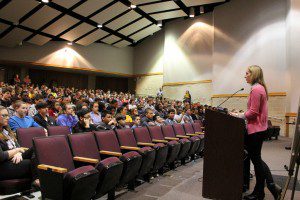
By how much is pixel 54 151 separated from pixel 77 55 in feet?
30.7

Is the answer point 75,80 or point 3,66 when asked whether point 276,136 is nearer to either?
point 75,80

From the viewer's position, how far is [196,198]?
2.09 meters

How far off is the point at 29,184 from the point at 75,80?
10.5m

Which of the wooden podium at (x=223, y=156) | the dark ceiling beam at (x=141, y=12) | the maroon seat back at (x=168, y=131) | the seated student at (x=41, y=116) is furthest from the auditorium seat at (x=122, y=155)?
the dark ceiling beam at (x=141, y=12)

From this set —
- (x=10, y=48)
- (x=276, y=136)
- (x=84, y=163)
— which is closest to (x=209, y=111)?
(x=84, y=163)

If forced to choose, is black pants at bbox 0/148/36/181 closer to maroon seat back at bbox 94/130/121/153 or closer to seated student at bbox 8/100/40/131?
maroon seat back at bbox 94/130/121/153

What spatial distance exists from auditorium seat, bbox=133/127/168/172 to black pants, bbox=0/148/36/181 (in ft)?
3.92

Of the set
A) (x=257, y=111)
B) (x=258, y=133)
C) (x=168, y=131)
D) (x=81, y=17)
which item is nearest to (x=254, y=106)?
(x=257, y=111)

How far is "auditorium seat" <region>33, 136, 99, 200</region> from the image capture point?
1556mm

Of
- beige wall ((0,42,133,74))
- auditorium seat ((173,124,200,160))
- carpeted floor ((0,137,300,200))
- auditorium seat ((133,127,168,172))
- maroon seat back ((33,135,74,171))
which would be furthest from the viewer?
beige wall ((0,42,133,74))

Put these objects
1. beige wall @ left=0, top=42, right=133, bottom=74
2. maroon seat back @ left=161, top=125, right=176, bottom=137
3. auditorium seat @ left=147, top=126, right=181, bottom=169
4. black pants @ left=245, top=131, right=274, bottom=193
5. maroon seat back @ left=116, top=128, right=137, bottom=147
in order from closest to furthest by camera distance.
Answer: black pants @ left=245, top=131, right=274, bottom=193
maroon seat back @ left=116, top=128, right=137, bottom=147
auditorium seat @ left=147, top=126, right=181, bottom=169
maroon seat back @ left=161, top=125, right=176, bottom=137
beige wall @ left=0, top=42, right=133, bottom=74

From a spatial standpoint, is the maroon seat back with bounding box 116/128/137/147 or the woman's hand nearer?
the woman's hand

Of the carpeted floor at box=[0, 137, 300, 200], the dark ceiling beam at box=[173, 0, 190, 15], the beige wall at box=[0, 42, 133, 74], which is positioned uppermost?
the dark ceiling beam at box=[173, 0, 190, 15]

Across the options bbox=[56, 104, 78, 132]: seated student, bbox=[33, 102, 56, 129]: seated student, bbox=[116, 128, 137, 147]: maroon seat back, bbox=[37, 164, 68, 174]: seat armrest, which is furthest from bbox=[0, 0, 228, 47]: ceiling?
bbox=[37, 164, 68, 174]: seat armrest
